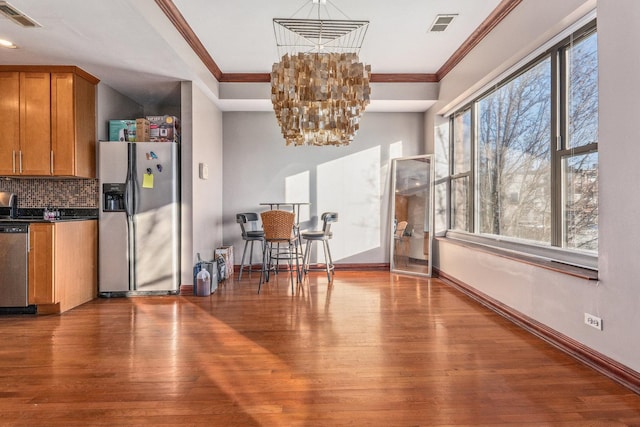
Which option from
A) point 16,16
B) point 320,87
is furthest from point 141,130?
point 320,87

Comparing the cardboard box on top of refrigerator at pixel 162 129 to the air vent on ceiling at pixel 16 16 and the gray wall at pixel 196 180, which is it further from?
the air vent on ceiling at pixel 16 16

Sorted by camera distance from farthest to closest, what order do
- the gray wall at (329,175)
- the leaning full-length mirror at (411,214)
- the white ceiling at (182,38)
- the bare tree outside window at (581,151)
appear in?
the gray wall at (329,175)
the leaning full-length mirror at (411,214)
the white ceiling at (182,38)
the bare tree outside window at (581,151)

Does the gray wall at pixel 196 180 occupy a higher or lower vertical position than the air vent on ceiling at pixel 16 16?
lower

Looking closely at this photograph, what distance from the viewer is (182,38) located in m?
3.61

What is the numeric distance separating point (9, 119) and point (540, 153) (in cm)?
521

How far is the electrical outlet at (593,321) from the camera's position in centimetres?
222

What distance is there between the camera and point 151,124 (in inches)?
168

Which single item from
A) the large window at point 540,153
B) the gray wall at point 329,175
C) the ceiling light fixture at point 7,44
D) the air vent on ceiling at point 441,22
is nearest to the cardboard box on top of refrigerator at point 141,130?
the ceiling light fixture at point 7,44

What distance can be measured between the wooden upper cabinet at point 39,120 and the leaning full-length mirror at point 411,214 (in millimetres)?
4201

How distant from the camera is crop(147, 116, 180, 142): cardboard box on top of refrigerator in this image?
13.9ft

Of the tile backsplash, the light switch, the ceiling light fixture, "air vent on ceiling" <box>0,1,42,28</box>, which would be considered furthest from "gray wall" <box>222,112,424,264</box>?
"air vent on ceiling" <box>0,1,42,28</box>

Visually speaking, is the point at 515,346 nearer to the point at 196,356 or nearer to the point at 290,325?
the point at 290,325

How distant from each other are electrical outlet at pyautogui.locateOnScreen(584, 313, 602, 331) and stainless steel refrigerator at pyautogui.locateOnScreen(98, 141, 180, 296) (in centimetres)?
394

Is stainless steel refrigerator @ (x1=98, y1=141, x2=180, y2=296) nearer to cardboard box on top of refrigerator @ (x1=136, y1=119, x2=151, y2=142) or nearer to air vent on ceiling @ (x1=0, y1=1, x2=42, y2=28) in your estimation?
cardboard box on top of refrigerator @ (x1=136, y1=119, x2=151, y2=142)
